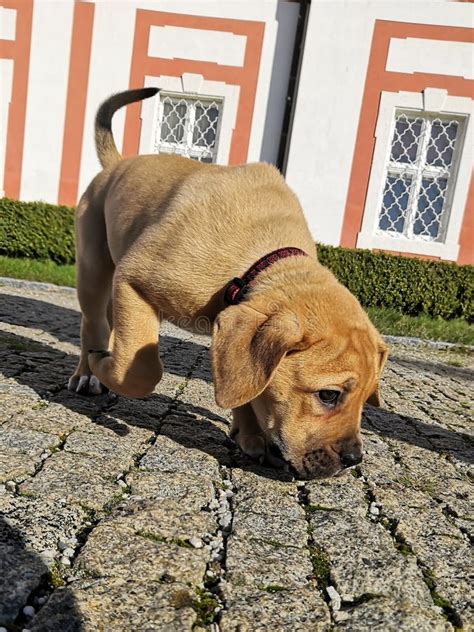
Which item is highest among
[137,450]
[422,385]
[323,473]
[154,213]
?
[154,213]

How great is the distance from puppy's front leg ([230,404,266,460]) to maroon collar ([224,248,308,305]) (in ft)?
2.09

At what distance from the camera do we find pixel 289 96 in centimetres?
1173

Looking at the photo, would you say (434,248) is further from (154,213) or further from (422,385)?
(154,213)

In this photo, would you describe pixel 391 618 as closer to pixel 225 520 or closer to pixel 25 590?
pixel 225 520

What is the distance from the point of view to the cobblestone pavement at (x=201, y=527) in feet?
5.58

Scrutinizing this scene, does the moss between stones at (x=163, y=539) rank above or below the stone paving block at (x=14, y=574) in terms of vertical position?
below

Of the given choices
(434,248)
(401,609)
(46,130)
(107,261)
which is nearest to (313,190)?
(434,248)

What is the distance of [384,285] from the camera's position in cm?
Answer: 1029

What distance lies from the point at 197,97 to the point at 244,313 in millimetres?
10488

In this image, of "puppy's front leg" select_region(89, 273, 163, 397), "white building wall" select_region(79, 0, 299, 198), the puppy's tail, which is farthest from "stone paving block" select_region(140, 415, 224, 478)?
"white building wall" select_region(79, 0, 299, 198)

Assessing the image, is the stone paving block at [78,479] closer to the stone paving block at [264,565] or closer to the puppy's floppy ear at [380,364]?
the stone paving block at [264,565]

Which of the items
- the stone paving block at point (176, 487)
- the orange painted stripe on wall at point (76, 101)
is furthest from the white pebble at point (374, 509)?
the orange painted stripe on wall at point (76, 101)

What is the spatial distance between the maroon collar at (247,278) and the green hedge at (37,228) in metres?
8.84

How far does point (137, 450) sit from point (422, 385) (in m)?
3.74
